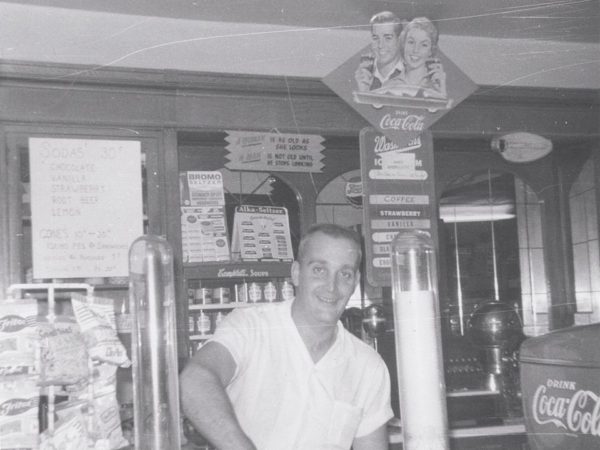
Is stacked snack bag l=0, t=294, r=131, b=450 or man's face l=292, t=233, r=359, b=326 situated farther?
man's face l=292, t=233, r=359, b=326

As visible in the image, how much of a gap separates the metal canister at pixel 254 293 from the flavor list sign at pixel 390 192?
54 centimetres

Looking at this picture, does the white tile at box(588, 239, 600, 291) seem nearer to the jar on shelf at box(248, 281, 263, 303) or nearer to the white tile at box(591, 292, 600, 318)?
the white tile at box(591, 292, 600, 318)

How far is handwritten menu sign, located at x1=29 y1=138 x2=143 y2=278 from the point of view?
2633 mm

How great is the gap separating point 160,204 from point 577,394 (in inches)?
84.7

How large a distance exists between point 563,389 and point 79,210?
2072 millimetres

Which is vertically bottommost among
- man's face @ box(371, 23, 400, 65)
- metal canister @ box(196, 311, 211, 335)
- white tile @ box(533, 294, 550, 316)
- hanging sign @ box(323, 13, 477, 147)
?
white tile @ box(533, 294, 550, 316)

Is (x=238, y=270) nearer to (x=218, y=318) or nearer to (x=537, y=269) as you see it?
(x=218, y=318)

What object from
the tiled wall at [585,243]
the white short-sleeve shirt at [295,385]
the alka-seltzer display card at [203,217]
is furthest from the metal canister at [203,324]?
the tiled wall at [585,243]

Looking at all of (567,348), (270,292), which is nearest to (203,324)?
→ (270,292)

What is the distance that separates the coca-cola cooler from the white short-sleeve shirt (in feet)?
1.67

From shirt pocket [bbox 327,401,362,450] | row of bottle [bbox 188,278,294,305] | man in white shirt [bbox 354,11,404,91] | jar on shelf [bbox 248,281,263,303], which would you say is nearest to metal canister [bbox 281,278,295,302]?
row of bottle [bbox 188,278,294,305]

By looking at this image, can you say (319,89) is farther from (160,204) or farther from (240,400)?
(240,400)

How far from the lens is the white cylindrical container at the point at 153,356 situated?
61 centimetres

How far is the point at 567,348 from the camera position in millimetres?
1144
